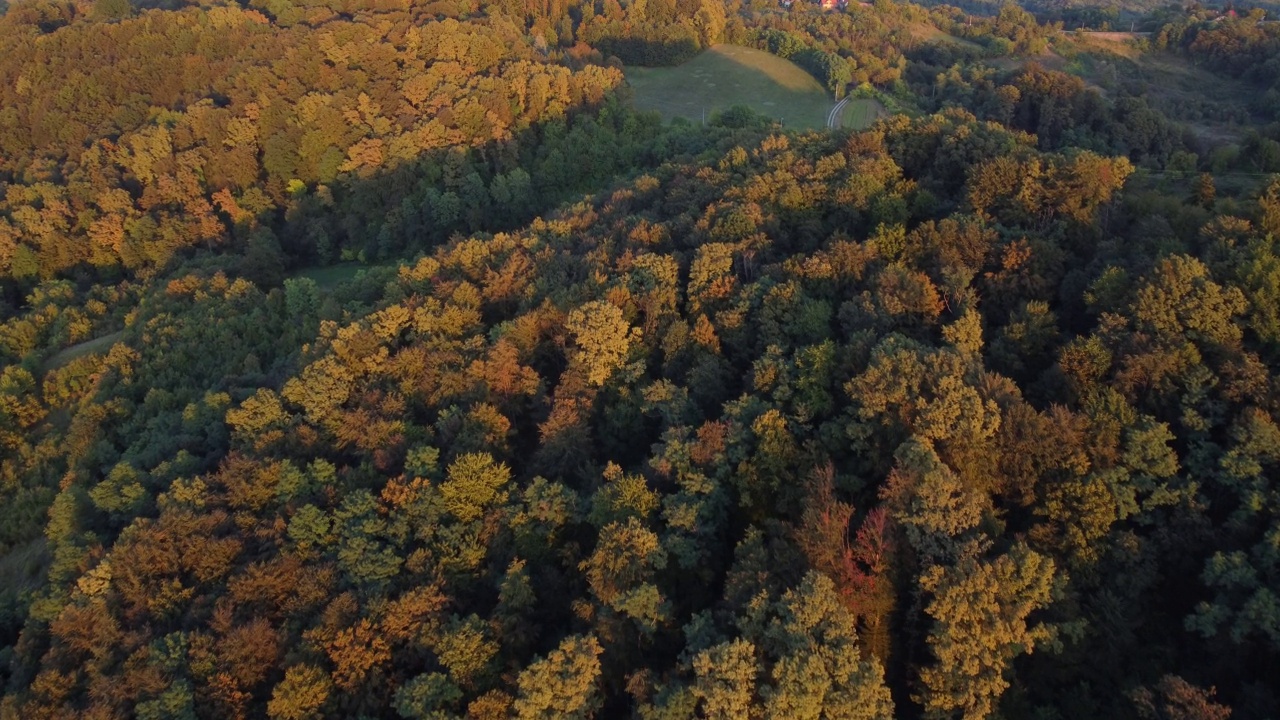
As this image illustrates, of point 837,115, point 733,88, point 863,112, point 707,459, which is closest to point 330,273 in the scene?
point 707,459

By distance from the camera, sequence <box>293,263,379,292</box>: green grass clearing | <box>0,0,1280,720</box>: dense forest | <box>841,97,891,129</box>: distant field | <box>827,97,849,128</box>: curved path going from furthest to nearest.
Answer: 1. <box>827,97,849,128</box>: curved path
2. <box>841,97,891,129</box>: distant field
3. <box>293,263,379,292</box>: green grass clearing
4. <box>0,0,1280,720</box>: dense forest

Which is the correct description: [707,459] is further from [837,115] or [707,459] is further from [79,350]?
[837,115]

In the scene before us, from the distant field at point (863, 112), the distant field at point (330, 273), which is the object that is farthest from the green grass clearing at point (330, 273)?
the distant field at point (863, 112)

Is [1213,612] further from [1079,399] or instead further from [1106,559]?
[1079,399]

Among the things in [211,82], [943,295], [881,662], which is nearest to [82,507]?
[881,662]

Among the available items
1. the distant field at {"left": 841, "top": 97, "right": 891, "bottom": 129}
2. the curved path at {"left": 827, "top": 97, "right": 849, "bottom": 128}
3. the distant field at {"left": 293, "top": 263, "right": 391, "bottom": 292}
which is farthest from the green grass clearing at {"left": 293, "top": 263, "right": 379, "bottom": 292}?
the distant field at {"left": 841, "top": 97, "right": 891, "bottom": 129}

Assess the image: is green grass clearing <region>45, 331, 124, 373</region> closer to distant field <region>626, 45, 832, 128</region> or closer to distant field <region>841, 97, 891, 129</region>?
distant field <region>626, 45, 832, 128</region>

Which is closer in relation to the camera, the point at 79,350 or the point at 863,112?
the point at 79,350
